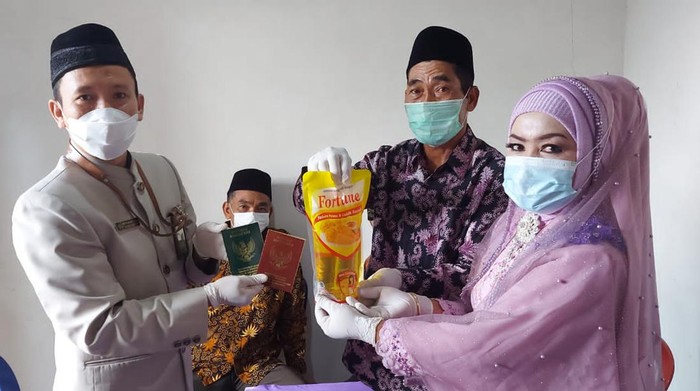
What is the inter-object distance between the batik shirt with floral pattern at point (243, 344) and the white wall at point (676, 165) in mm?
1557

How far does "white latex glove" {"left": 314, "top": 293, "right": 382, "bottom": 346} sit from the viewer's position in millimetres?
1203

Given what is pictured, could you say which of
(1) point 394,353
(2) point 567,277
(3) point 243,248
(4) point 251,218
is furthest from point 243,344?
(2) point 567,277

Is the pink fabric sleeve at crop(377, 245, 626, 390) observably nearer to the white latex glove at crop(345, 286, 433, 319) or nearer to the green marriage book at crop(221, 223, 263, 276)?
the white latex glove at crop(345, 286, 433, 319)

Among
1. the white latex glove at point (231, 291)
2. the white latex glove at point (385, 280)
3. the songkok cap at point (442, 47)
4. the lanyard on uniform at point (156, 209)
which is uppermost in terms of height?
the songkok cap at point (442, 47)

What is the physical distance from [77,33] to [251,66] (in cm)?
133

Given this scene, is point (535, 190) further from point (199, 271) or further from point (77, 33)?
point (77, 33)

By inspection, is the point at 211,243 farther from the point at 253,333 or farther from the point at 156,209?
the point at 253,333

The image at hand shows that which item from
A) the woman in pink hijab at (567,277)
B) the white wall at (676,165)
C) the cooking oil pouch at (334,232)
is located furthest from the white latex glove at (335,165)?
the white wall at (676,165)

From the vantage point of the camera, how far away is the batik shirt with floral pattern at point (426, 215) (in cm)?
139

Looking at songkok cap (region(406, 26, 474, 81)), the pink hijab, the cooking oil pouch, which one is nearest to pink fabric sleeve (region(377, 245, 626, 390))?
the pink hijab

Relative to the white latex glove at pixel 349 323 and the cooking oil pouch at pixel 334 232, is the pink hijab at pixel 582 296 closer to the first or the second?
the white latex glove at pixel 349 323

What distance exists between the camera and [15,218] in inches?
45.3

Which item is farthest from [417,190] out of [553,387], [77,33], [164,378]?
[77,33]

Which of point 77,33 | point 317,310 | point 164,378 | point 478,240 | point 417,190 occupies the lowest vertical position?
point 164,378
